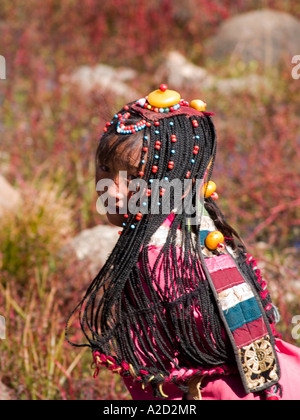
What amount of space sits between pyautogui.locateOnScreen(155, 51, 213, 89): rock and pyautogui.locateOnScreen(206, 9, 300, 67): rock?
1.74ft

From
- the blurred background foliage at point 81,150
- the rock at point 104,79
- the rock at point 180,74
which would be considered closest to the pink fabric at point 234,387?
the blurred background foliage at point 81,150

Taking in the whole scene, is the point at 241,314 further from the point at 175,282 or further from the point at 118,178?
the point at 118,178

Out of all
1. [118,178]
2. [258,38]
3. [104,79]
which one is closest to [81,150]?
[104,79]

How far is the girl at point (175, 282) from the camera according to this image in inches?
56.7

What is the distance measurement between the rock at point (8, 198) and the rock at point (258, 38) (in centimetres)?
433

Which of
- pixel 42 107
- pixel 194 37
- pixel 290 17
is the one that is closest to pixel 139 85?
pixel 42 107

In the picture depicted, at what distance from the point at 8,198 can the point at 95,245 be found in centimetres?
74

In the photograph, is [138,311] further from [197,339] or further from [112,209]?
[112,209]

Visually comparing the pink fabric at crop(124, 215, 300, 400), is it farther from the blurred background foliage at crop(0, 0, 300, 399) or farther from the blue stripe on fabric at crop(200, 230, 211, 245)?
the blurred background foliage at crop(0, 0, 300, 399)

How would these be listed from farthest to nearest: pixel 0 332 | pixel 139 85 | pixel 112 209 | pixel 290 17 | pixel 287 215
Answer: pixel 290 17
pixel 139 85
pixel 287 215
pixel 0 332
pixel 112 209

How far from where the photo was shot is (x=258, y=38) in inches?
292

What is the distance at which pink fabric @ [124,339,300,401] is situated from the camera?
1.49 m

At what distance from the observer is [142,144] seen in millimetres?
1475

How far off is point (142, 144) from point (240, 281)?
0.44m
